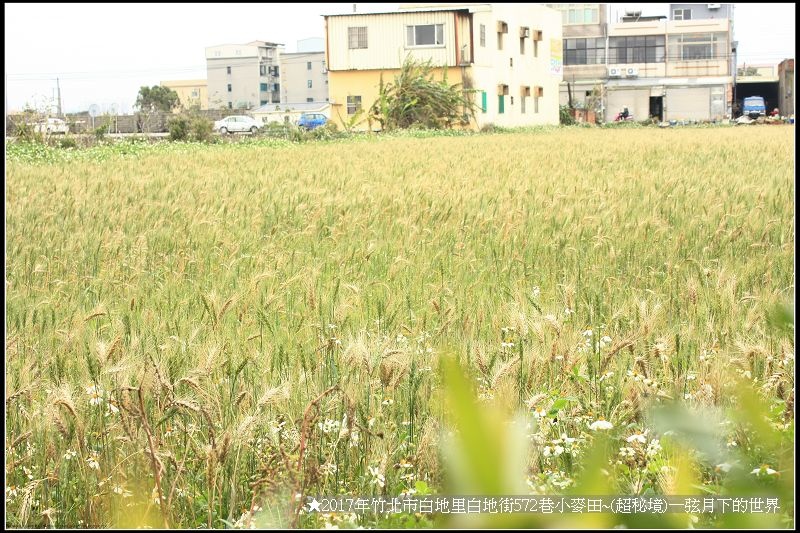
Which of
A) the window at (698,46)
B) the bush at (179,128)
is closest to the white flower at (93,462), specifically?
the bush at (179,128)

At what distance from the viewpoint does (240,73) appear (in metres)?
90.9

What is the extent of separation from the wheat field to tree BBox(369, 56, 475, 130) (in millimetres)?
24638

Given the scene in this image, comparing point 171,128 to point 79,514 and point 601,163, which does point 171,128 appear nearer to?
point 601,163

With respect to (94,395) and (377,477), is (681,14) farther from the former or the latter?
(377,477)

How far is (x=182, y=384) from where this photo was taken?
3.21 meters

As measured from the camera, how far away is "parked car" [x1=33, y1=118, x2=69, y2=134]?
2092 centimetres

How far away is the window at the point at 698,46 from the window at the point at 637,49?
32.6 inches

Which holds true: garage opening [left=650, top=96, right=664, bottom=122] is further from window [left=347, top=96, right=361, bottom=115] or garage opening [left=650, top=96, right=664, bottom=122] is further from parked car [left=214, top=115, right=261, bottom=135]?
window [left=347, top=96, right=361, bottom=115]

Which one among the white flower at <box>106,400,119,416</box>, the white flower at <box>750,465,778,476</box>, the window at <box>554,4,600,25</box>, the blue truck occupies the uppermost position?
the window at <box>554,4,600,25</box>

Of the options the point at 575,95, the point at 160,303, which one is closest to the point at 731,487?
the point at 160,303

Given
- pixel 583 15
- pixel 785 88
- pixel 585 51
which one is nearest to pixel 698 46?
pixel 785 88

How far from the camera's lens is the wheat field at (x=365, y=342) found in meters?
2.41

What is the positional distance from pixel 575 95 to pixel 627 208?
5849 cm

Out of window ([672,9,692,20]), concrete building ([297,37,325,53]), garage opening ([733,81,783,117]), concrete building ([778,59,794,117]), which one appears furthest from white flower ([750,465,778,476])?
concrete building ([297,37,325,53])
